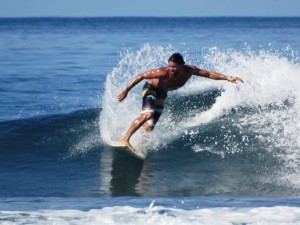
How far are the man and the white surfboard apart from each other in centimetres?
8

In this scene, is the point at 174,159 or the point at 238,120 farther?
the point at 238,120

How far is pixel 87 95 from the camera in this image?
61.5 ft

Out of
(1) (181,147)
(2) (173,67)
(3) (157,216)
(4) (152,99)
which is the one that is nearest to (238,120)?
(1) (181,147)

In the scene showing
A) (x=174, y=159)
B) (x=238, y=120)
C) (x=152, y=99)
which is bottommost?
(x=174, y=159)

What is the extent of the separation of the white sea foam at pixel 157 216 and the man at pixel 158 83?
2.91 meters

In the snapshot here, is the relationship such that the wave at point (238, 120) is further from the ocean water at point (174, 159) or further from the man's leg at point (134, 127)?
the man's leg at point (134, 127)

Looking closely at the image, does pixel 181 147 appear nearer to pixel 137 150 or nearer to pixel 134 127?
pixel 137 150

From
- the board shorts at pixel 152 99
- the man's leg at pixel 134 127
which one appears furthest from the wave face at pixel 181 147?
the board shorts at pixel 152 99

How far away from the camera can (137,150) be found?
1068cm

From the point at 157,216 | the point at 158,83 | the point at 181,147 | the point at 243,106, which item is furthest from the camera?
the point at 243,106

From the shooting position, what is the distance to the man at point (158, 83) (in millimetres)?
10094

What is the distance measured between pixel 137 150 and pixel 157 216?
3561 millimetres

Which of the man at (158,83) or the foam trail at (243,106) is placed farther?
the foam trail at (243,106)

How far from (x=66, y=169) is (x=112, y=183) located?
3.39ft
